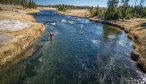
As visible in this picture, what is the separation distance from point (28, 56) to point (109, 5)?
11096 centimetres

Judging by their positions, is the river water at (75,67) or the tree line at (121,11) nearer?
the river water at (75,67)

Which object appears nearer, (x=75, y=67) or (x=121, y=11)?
(x=75, y=67)

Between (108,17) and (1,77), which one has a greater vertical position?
(108,17)

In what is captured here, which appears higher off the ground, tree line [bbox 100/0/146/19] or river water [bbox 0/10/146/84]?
tree line [bbox 100/0/146/19]

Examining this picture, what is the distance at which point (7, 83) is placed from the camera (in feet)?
86.7

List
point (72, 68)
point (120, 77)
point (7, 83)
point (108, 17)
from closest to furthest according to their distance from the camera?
point (7, 83) → point (120, 77) → point (72, 68) → point (108, 17)

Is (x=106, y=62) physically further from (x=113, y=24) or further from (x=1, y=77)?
(x=113, y=24)

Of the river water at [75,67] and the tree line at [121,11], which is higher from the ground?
the tree line at [121,11]

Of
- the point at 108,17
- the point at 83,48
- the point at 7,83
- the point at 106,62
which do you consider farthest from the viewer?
the point at 108,17

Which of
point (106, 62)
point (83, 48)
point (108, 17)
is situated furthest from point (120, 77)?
point (108, 17)

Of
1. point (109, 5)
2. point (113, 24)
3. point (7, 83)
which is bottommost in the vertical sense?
point (7, 83)

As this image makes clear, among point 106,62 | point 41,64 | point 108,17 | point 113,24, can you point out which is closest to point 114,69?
point 106,62

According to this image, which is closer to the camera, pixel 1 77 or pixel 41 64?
pixel 1 77

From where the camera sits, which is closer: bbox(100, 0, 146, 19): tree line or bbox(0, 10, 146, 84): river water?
bbox(0, 10, 146, 84): river water
